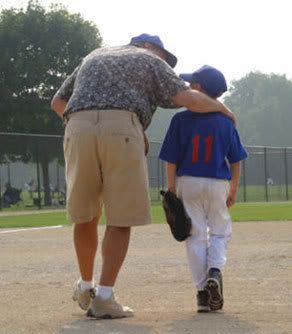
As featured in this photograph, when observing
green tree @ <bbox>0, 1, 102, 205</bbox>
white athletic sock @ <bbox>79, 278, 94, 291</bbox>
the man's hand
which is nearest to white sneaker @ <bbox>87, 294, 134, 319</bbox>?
white athletic sock @ <bbox>79, 278, 94, 291</bbox>

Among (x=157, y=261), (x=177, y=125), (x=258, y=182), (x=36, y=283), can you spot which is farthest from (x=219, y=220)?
(x=258, y=182)

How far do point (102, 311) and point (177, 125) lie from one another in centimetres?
124

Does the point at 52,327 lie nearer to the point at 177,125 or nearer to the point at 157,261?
the point at 177,125

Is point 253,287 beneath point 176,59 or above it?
beneath

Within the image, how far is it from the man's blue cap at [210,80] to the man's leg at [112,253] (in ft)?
3.55

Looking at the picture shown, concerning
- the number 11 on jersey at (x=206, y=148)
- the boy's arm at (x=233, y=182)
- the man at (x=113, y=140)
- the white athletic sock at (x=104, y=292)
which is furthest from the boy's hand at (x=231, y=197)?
the white athletic sock at (x=104, y=292)

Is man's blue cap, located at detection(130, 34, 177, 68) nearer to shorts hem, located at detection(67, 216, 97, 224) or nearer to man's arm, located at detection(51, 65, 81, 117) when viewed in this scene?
man's arm, located at detection(51, 65, 81, 117)

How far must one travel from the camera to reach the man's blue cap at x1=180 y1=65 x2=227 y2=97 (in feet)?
19.4

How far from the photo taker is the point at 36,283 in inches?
288

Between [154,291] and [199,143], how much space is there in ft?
4.49

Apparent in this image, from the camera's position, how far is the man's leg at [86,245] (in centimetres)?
564

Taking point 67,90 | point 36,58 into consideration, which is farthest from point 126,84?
point 36,58

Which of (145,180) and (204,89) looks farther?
(204,89)

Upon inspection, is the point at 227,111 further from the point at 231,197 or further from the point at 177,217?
the point at 177,217
